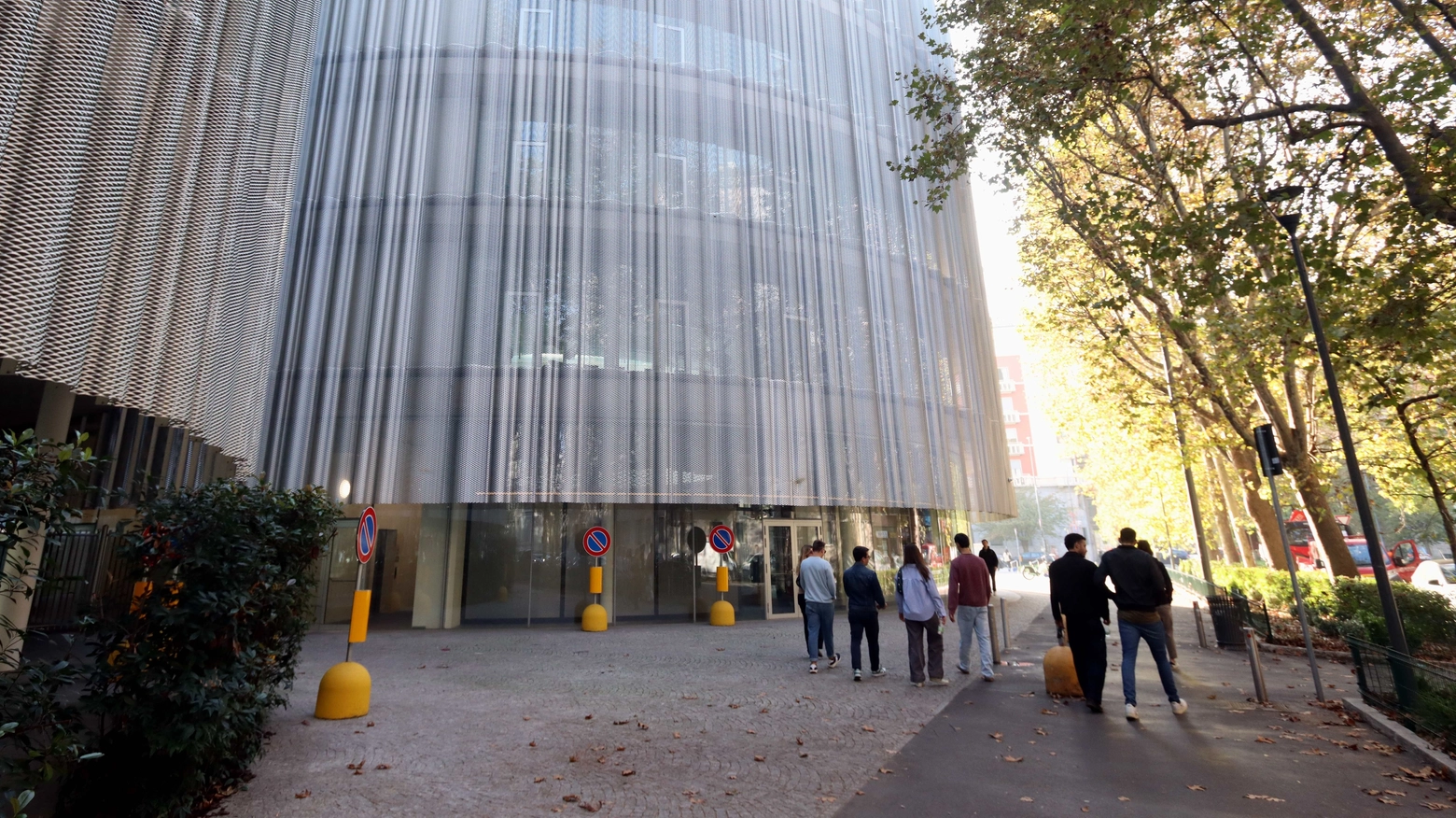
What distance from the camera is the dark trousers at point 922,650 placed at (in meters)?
8.51

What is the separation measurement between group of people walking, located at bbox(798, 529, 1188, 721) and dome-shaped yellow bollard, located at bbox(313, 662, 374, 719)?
212 inches

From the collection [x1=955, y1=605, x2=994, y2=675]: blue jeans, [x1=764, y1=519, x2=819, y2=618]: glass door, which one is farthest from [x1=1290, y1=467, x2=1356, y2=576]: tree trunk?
[x1=764, y1=519, x2=819, y2=618]: glass door

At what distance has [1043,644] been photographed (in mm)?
12367

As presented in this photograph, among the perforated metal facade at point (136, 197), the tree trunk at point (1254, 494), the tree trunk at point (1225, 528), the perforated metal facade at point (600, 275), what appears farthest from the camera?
the tree trunk at point (1225, 528)

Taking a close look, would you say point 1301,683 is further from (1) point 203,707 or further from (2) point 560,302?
(2) point 560,302

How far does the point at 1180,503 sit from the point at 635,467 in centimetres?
2582

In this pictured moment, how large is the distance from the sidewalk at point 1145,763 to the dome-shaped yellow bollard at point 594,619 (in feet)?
28.5

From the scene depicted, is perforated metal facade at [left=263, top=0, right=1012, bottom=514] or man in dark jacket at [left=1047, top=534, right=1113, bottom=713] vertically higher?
perforated metal facade at [left=263, top=0, right=1012, bottom=514]

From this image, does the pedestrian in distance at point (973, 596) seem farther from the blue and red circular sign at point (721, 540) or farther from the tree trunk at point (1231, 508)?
the tree trunk at point (1231, 508)

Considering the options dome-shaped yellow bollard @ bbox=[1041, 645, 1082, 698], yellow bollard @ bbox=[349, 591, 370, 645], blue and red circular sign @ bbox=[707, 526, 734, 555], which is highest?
blue and red circular sign @ bbox=[707, 526, 734, 555]

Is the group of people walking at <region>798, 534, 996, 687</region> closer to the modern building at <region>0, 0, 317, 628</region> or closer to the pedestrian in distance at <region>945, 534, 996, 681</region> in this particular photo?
the pedestrian in distance at <region>945, 534, 996, 681</region>

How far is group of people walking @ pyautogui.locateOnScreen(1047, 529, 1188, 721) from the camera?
271 inches

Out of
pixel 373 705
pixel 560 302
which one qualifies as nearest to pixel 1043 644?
pixel 373 705

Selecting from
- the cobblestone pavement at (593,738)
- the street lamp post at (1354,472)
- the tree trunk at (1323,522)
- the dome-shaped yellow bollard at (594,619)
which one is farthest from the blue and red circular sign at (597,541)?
the tree trunk at (1323,522)
